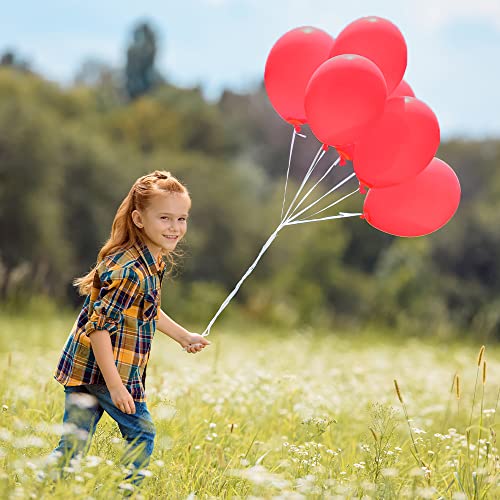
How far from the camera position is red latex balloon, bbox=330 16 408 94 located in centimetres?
342

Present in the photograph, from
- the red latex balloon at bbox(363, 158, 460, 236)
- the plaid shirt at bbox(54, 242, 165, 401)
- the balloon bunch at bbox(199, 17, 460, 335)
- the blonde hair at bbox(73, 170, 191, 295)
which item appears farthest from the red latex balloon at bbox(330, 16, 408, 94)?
the plaid shirt at bbox(54, 242, 165, 401)

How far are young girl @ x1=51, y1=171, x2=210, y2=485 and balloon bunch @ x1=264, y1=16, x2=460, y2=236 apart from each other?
794 millimetres

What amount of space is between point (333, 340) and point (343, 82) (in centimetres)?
810

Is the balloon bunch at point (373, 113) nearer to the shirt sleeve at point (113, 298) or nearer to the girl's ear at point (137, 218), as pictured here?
the girl's ear at point (137, 218)

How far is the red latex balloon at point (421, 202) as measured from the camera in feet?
11.3

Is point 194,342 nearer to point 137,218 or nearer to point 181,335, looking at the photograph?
point 181,335

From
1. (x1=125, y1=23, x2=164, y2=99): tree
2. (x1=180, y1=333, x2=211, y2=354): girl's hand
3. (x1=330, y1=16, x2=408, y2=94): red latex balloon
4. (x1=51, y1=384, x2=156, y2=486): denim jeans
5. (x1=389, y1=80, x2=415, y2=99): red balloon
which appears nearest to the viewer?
(x1=51, y1=384, x2=156, y2=486): denim jeans

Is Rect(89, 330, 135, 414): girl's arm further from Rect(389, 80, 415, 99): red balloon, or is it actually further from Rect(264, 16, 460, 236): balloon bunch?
Rect(389, 80, 415, 99): red balloon

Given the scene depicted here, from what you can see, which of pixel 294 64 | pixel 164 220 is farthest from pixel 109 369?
pixel 294 64

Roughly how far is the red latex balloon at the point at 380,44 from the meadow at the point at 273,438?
4.40 feet

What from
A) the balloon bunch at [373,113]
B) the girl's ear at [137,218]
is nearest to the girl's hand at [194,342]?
the girl's ear at [137,218]

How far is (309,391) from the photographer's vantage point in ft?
14.5

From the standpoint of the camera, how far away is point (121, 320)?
111 inches

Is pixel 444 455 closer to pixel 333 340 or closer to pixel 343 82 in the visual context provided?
pixel 343 82
